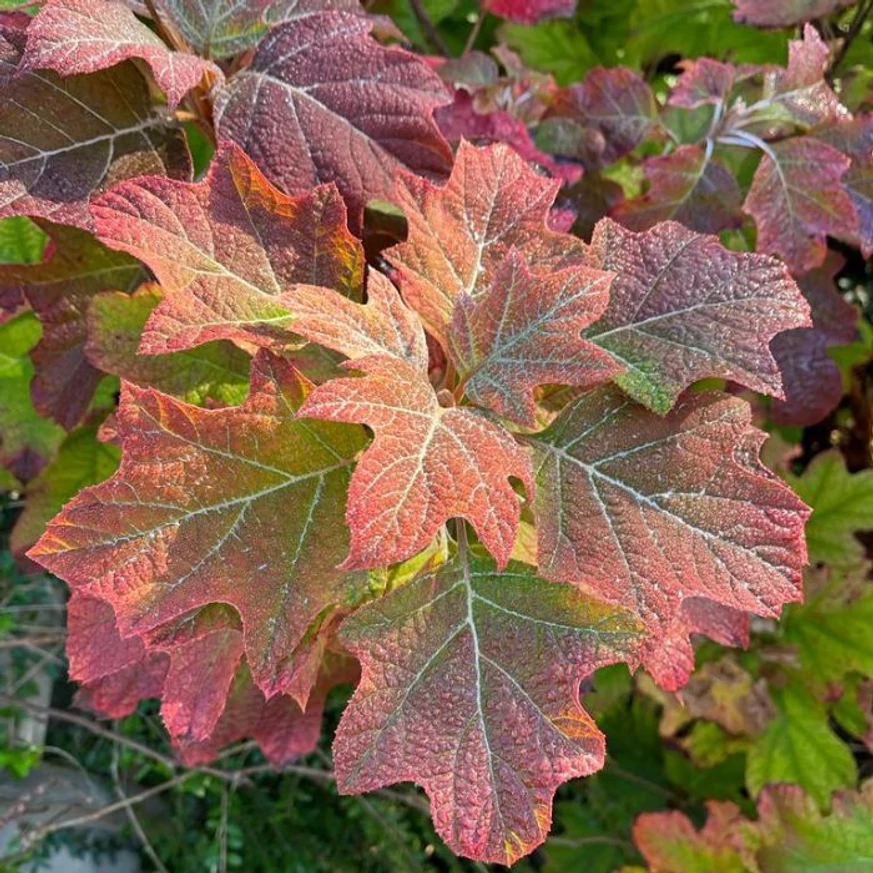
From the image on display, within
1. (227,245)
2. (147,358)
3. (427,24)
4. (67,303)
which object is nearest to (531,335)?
(227,245)

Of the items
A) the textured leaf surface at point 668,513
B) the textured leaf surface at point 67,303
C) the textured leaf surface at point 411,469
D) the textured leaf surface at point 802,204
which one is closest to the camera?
the textured leaf surface at point 411,469

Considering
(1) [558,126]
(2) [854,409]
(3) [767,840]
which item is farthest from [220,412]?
(2) [854,409]

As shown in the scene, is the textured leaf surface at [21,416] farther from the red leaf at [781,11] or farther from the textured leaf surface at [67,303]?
the red leaf at [781,11]

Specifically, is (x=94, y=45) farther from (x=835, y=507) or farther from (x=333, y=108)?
(x=835, y=507)

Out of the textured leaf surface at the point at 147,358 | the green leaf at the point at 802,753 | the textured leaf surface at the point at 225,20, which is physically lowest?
the green leaf at the point at 802,753

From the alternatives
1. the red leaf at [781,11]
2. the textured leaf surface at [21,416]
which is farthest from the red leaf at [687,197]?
the textured leaf surface at [21,416]

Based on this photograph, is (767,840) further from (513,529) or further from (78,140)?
(78,140)
